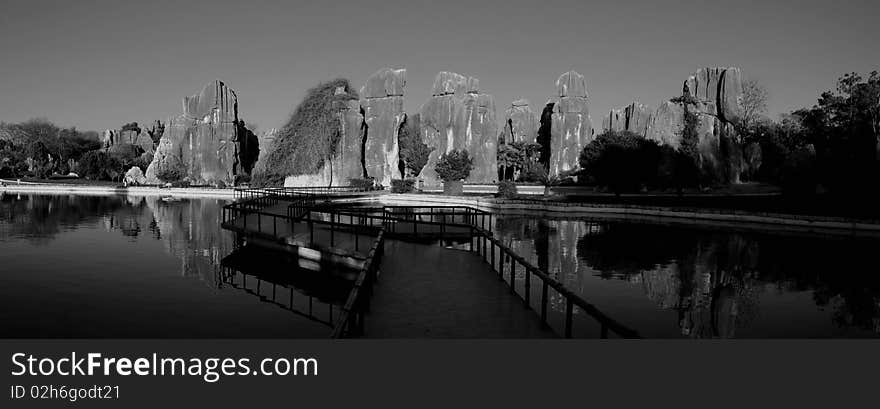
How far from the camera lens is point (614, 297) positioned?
60.5ft

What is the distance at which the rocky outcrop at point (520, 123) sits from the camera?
13675 cm

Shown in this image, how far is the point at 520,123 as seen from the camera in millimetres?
138125

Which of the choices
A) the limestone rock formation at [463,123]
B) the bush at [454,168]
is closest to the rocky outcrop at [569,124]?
the limestone rock formation at [463,123]

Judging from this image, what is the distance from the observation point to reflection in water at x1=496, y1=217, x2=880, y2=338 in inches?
Answer: 653

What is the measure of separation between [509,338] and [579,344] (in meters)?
1.21

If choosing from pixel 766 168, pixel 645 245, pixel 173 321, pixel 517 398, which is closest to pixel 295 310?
pixel 173 321

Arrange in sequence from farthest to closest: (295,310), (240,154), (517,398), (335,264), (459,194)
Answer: (240,154)
(459,194)
(335,264)
(295,310)
(517,398)

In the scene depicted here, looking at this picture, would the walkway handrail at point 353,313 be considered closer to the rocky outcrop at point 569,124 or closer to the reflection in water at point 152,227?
the reflection in water at point 152,227

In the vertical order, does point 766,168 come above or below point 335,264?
above

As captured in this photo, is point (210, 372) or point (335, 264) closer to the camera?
point (210, 372)

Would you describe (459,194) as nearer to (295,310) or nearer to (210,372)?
(295,310)

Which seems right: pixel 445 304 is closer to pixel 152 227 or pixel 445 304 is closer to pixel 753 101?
pixel 152 227

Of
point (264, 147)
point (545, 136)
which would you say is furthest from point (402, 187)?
point (264, 147)

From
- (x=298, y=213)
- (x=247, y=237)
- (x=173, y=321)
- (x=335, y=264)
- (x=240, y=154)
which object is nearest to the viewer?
(x=173, y=321)
